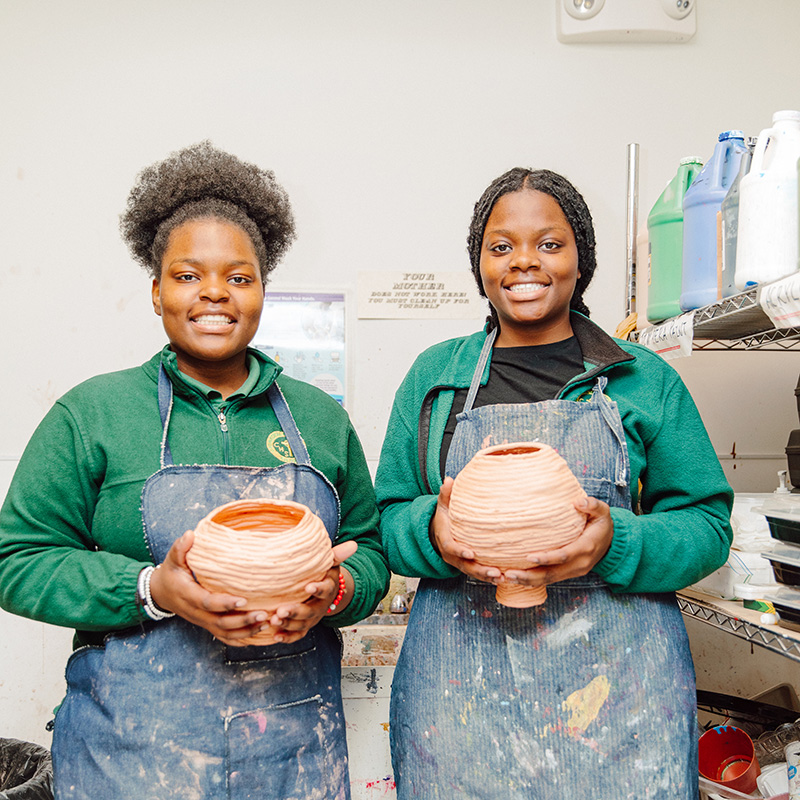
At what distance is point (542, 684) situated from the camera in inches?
49.4

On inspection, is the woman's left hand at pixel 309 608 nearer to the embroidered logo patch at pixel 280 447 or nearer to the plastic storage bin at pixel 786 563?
the embroidered logo patch at pixel 280 447

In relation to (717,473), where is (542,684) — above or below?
below

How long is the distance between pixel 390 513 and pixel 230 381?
0.42 m

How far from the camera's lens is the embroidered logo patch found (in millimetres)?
1344

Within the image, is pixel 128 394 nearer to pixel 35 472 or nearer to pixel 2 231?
pixel 35 472

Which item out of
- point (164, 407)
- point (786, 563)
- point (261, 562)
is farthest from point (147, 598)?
point (786, 563)

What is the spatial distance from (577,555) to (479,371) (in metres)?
0.44

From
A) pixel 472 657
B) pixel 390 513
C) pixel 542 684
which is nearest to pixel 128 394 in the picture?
pixel 390 513

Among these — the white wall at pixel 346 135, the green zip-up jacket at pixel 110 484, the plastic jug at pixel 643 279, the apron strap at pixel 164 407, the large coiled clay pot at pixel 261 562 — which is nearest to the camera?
the large coiled clay pot at pixel 261 562

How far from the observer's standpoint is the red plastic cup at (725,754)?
1.85m

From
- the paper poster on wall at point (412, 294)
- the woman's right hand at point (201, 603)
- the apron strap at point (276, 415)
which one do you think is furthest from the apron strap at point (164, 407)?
the paper poster on wall at point (412, 294)

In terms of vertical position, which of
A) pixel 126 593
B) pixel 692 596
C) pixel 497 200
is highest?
pixel 497 200

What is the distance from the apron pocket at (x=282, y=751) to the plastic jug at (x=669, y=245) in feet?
4.26

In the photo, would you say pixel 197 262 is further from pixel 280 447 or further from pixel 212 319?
pixel 280 447
